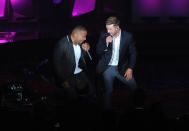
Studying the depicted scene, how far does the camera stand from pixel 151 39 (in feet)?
39.0

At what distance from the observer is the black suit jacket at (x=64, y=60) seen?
5.70 meters

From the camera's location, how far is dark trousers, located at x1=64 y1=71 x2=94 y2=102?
18.9ft

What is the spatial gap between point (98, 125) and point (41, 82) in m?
6.03

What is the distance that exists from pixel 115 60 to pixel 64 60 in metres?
0.89

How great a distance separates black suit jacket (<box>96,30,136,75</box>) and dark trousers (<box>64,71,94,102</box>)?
33 cm

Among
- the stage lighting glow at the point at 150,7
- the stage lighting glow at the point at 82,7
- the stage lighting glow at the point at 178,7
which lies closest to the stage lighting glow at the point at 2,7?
the stage lighting glow at the point at 82,7

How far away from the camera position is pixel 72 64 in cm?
590

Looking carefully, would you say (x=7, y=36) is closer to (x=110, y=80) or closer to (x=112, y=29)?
(x=110, y=80)

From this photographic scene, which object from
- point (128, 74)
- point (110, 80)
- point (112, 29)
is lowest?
point (110, 80)

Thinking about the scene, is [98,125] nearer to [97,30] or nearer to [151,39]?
[151,39]

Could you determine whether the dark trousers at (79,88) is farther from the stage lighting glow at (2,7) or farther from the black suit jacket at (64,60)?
the stage lighting glow at (2,7)

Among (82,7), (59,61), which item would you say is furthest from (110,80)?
(82,7)

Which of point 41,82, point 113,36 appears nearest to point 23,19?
point 41,82

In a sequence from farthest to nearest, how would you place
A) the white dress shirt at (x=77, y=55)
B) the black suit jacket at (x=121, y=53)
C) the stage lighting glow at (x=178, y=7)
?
1. the stage lighting glow at (x=178, y=7)
2. the black suit jacket at (x=121, y=53)
3. the white dress shirt at (x=77, y=55)
